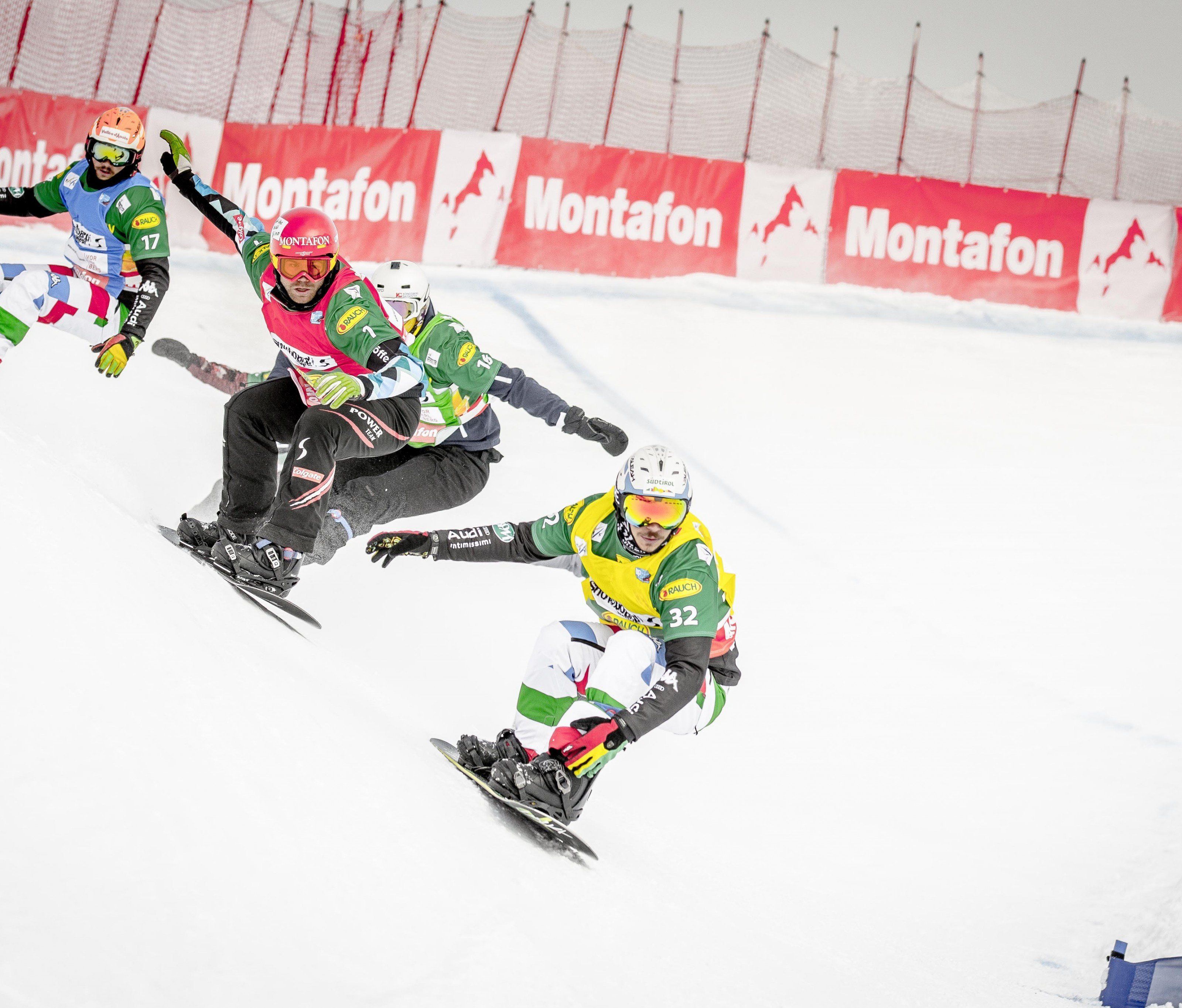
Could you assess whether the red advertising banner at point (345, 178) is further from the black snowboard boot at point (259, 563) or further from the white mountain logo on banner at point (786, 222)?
the black snowboard boot at point (259, 563)

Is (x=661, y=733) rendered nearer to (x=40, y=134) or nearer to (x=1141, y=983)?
(x=1141, y=983)

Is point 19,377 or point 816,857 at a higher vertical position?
point 19,377

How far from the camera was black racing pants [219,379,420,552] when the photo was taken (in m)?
4.16

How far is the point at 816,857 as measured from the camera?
5.04 metres

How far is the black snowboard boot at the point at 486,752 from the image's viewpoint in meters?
3.63

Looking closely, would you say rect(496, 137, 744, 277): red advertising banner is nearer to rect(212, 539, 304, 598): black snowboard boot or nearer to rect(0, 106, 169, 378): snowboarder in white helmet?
rect(0, 106, 169, 378): snowboarder in white helmet

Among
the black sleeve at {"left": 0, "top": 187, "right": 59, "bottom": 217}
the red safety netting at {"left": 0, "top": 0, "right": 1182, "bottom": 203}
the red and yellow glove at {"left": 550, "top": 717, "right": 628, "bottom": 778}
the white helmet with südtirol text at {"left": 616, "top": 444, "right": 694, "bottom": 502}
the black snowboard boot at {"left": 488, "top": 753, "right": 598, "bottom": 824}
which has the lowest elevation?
the black snowboard boot at {"left": 488, "top": 753, "right": 598, "bottom": 824}

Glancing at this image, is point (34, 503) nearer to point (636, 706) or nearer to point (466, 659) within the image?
point (636, 706)

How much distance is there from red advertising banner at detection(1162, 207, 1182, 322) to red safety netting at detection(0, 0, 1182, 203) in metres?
1.15

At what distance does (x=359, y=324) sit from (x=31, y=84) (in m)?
9.47

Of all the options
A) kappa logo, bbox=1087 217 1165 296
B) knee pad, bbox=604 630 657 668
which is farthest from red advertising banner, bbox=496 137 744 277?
knee pad, bbox=604 630 657 668

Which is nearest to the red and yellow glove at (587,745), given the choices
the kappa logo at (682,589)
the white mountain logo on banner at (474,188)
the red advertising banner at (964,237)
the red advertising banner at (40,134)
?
the kappa logo at (682,589)

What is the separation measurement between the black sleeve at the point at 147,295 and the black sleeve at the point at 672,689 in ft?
9.06

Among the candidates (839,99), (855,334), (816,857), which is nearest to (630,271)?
(855,334)
